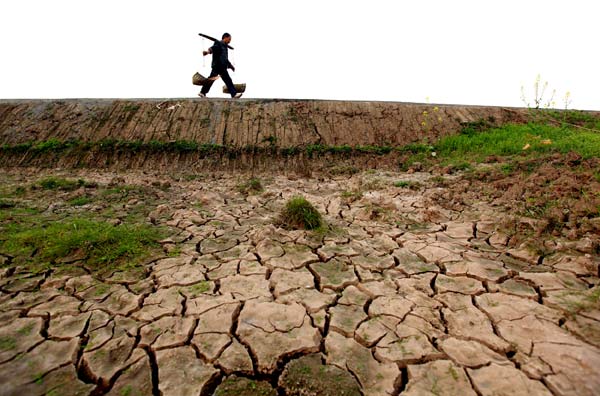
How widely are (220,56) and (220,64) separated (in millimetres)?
194

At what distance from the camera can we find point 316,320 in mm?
2262

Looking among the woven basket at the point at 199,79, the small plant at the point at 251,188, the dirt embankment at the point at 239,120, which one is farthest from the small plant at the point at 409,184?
the woven basket at the point at 199,79

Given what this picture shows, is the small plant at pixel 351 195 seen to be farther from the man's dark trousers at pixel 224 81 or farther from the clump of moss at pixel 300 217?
the man's dark trousers at pixel 224 81

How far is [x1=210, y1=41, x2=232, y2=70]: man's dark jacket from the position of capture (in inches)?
291

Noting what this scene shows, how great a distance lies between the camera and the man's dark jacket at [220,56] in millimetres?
7387

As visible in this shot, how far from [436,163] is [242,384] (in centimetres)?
550

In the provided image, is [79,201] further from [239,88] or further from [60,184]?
[239,88]

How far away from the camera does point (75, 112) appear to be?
7383 mm

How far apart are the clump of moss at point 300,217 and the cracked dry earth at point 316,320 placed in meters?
0.20

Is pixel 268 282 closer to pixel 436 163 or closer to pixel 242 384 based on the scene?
pixel 242 384

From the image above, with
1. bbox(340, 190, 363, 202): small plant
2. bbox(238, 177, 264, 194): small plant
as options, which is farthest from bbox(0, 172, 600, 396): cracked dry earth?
bbox(238, 177, 264, 194): small plant

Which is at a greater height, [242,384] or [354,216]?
[354,216]

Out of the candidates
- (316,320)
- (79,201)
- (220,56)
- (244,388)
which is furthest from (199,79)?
(244,388)

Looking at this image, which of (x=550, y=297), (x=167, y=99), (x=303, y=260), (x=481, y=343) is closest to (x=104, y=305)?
(x=303, y=260)
